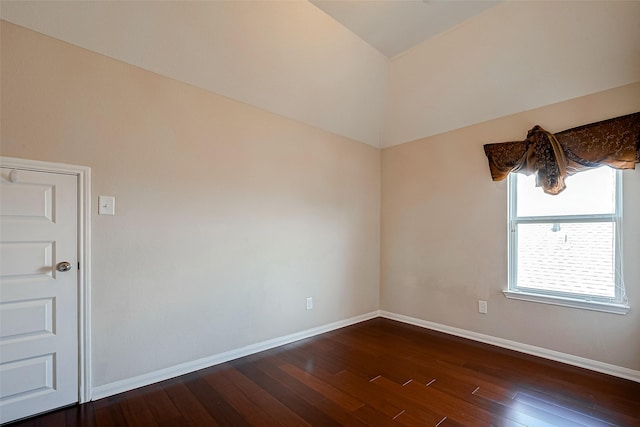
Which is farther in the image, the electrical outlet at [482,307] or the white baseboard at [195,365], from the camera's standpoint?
the electrical outlet at [482,307]

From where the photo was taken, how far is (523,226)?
3141 mm

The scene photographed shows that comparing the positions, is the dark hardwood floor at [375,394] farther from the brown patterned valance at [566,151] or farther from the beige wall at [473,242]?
the brown patterned valance at [566,151]

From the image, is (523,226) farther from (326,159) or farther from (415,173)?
(326,159)

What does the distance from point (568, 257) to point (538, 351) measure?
37.7 inches

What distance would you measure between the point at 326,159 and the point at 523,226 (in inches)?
89.3

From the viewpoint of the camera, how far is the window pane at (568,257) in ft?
8.68

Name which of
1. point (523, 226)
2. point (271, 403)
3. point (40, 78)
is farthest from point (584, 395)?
point (40, 78)

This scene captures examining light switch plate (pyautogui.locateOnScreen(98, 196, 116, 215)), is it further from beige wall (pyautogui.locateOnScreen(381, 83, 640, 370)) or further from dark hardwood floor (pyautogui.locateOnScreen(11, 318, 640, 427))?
beige wall (pyautogui.locateOnScreen(381, 83, 640, 370))

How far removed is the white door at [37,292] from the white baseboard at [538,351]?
3511mm

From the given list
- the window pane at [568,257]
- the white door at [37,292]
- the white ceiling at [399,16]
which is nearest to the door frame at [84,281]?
the white door at [37,292]

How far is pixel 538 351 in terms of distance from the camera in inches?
115

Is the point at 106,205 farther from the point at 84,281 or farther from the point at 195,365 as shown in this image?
the point at 195,365

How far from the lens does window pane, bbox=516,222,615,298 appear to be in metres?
2.64

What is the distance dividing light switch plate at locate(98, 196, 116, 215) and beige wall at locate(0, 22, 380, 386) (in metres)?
0.04
